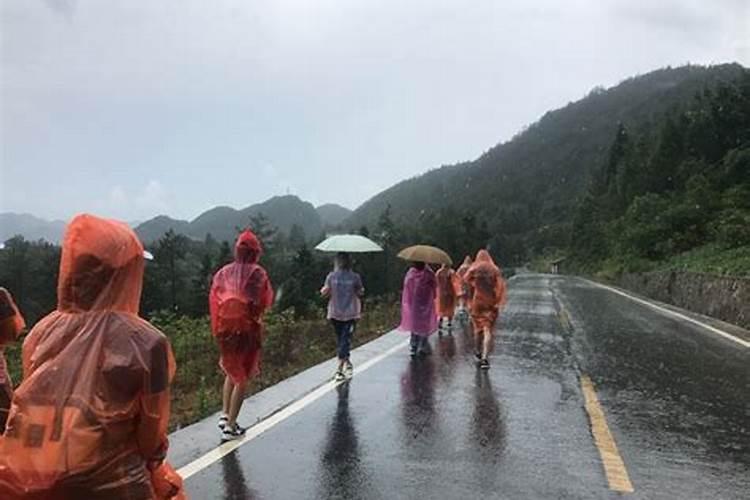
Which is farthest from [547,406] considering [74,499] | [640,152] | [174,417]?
[640,152]

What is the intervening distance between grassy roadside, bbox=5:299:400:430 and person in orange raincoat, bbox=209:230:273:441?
1289 mm

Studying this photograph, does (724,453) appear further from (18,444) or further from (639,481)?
(18,444)

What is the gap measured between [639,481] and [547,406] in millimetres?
2782

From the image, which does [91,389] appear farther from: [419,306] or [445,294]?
[445,294]

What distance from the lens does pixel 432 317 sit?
13117mm

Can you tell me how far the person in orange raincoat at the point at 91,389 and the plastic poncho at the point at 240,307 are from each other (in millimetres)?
3661

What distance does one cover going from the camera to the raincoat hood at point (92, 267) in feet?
10.2

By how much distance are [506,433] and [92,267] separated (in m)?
5.16

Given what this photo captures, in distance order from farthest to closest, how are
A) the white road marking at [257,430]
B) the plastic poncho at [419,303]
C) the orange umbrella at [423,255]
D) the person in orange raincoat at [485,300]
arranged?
the orange umbrella at [423,255] < the plastic poncho at [419,303] < the person in orange raincoat at [485,300] < the white road marking at [257,430]

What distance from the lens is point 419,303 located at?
13031mm

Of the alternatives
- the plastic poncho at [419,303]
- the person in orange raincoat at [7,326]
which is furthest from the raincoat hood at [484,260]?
the person in orange raincoat at [7,326]

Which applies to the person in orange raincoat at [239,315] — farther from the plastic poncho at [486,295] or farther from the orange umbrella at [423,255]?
the orange umbrella at [423,255]

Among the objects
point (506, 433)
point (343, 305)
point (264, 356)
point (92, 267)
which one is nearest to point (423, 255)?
point (343, 305)

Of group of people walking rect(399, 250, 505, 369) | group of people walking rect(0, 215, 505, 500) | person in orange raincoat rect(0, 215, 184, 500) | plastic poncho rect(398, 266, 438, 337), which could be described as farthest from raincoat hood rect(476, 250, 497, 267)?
person in orange raincoat rect(0, 215, 184, 500)
